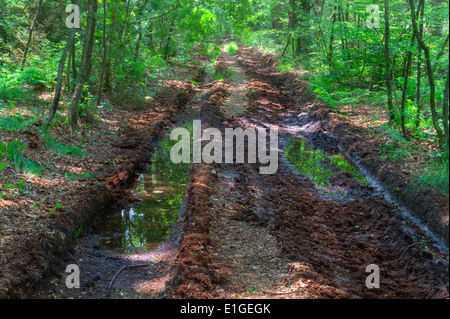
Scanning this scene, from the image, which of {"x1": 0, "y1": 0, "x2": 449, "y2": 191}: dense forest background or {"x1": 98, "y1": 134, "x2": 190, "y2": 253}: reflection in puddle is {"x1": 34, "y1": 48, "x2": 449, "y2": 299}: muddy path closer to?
{"x1": 98, "y1": 134, "x2": 190, "y2": 253}: reflection in puddle

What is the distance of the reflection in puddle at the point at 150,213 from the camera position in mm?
6230

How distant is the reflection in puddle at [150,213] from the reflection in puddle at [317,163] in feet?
9.28

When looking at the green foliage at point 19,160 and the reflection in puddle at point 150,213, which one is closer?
the reflection in puddle at point 150,213

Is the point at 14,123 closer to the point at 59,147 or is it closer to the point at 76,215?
the point at 59,147

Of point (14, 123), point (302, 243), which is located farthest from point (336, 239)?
point (14, 123)

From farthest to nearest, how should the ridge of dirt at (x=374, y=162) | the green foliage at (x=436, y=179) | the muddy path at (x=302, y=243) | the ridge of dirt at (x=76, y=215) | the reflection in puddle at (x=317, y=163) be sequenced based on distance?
1. the reflection in puddle at (x=317, y=163)
2. the ridge of dirt at (x=374, y=162)
3. the green foliage at (x=436, y=179)
4. the muddy path at (x=302, y=243)
5. the ridge of dirt at (x=76, y=215)

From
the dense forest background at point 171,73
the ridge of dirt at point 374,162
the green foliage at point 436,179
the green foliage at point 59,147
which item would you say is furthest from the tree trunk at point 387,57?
the green foliage at point 59,147

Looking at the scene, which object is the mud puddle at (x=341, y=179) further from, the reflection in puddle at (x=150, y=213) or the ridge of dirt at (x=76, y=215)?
the ridge of dirt at (x=76, y=215)

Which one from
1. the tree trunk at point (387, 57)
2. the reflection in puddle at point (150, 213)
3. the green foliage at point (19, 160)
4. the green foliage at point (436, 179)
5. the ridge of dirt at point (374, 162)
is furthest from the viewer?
the tree trunk at point (387, 57)

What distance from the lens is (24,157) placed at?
716 cm

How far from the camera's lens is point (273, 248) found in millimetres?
5762
